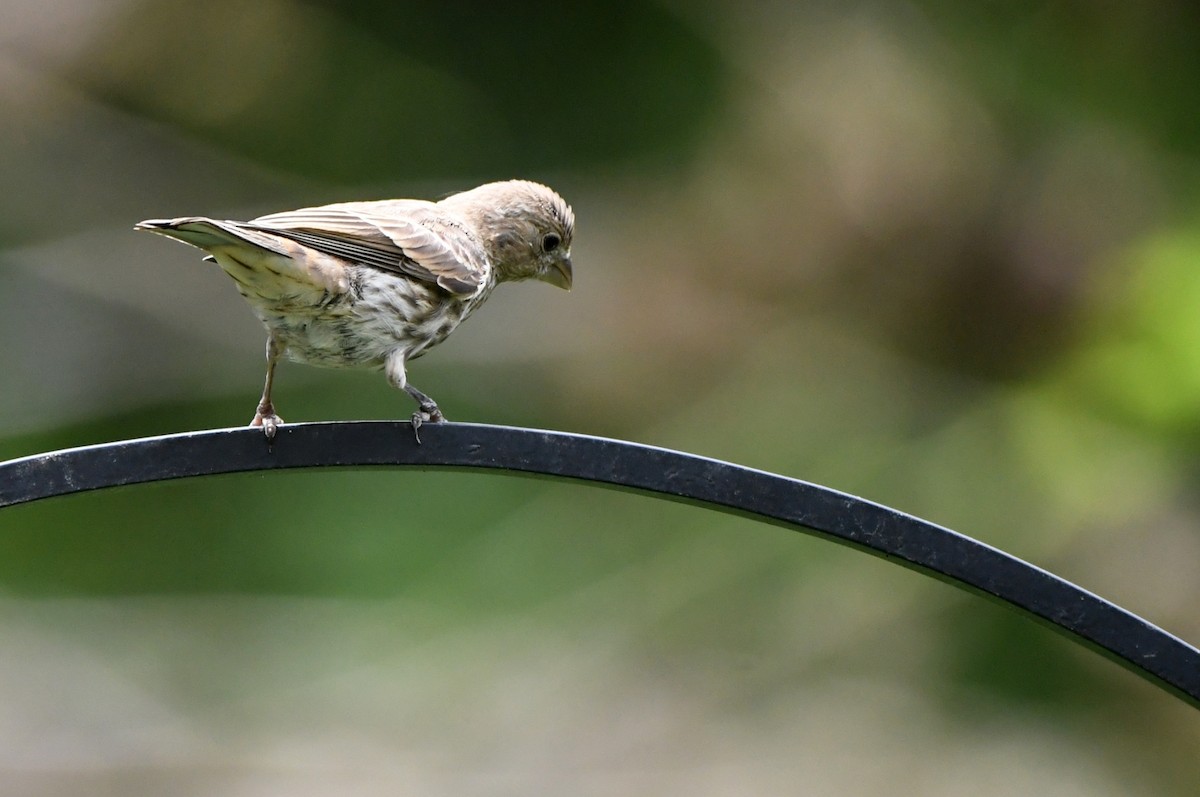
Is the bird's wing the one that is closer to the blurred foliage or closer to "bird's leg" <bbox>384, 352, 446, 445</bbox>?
"bird's leg" <bbox>384, 352, 446, 445</bbox>

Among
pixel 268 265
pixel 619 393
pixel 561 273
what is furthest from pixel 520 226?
pixel 619 393

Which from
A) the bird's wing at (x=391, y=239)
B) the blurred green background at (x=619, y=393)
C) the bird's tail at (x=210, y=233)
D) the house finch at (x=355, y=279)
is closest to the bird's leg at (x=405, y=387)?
the house finch at (x=355, y=279)

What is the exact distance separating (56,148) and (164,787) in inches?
106

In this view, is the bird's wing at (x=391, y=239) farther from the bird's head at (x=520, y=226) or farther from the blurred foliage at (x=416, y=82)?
the blurred foliage at (x=416, y=82)

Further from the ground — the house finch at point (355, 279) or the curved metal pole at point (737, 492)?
the house finch at point (355, 279)

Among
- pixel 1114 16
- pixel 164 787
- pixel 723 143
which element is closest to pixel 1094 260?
pixel 1114 16

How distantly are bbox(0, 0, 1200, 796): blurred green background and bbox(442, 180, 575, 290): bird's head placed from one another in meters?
1.80

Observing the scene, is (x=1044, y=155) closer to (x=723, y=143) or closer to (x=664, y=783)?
(x=723, y=143)

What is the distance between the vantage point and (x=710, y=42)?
215 inches

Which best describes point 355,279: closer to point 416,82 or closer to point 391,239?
point 391,239

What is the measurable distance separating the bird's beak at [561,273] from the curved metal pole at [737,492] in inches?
68.9

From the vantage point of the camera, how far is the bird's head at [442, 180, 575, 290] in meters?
3.49

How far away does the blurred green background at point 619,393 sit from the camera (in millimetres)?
5023

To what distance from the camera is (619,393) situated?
17.6 feet
